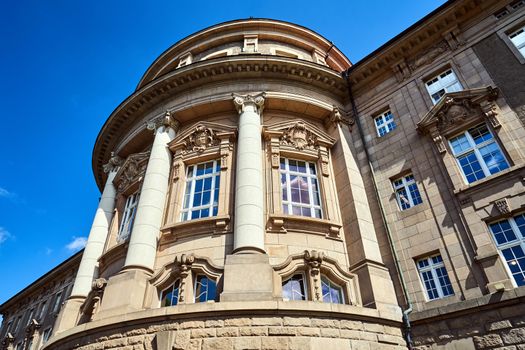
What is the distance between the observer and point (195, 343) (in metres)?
9.41

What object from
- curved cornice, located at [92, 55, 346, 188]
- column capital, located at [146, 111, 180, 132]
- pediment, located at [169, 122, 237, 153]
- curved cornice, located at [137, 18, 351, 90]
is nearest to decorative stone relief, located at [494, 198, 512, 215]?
curved cornice, located at [92, 55, 346, 188]

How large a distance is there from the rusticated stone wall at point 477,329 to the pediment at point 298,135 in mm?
8785

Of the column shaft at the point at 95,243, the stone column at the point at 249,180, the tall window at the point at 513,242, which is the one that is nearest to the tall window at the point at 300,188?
the stone column at the point at 249,180

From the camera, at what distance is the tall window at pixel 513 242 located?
417 inches

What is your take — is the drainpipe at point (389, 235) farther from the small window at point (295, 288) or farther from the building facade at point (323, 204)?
the small window at point (295, 288)

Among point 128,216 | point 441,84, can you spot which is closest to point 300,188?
point 441,84

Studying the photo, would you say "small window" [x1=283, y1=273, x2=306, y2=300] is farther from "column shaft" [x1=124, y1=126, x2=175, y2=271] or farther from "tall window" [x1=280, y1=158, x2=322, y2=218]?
"column shaft" [x1=124, y1=126, x2=175, y2=271]

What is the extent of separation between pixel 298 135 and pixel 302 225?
197 inches

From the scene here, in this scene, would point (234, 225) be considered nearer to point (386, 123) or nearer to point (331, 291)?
point (331, 291)

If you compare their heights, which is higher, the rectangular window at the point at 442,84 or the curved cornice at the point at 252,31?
the curved cornice at the point at 252,31

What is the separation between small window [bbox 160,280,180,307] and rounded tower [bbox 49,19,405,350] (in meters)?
0.04

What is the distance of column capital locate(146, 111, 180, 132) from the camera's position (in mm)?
17094

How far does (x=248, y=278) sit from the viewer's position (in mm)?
10742

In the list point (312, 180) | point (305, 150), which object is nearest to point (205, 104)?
point (305, 150)
